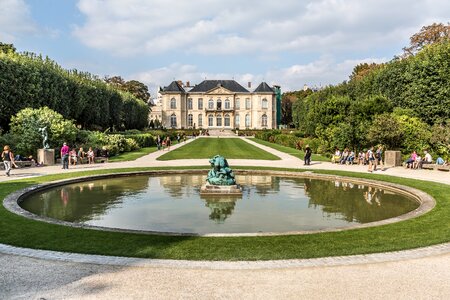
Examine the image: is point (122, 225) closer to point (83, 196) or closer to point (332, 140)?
point (83, 196)

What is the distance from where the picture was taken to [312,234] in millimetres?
9117

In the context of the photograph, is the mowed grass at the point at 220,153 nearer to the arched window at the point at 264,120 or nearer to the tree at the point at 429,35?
the tree at the point at 429,35

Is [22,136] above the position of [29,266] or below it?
above

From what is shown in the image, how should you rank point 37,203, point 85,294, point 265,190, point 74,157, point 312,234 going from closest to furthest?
point 85,294
point 312,234
point 37,203
point 265,190
point 74,157

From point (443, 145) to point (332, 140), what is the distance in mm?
7109

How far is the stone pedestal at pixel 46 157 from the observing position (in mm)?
24266

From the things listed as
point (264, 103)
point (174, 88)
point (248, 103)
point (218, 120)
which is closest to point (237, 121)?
point (218, 120)

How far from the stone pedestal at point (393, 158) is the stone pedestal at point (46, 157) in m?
20.2

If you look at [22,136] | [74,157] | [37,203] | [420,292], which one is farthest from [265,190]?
[22,136]

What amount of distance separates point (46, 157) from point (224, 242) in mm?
19135

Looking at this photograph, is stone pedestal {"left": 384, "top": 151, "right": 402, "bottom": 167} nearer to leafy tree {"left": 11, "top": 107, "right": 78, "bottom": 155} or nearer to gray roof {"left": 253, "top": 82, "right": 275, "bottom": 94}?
leafy tree {"left": 11, "top": 107, "right": 78, "bottom": 155}

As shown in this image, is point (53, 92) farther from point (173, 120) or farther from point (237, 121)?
point (237, 121)

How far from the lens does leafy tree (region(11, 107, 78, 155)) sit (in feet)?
82.5

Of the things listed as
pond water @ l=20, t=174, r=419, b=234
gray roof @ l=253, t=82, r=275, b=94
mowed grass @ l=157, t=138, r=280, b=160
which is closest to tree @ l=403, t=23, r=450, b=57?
mowed grass @ l=157, t=138, r=280, b=160
